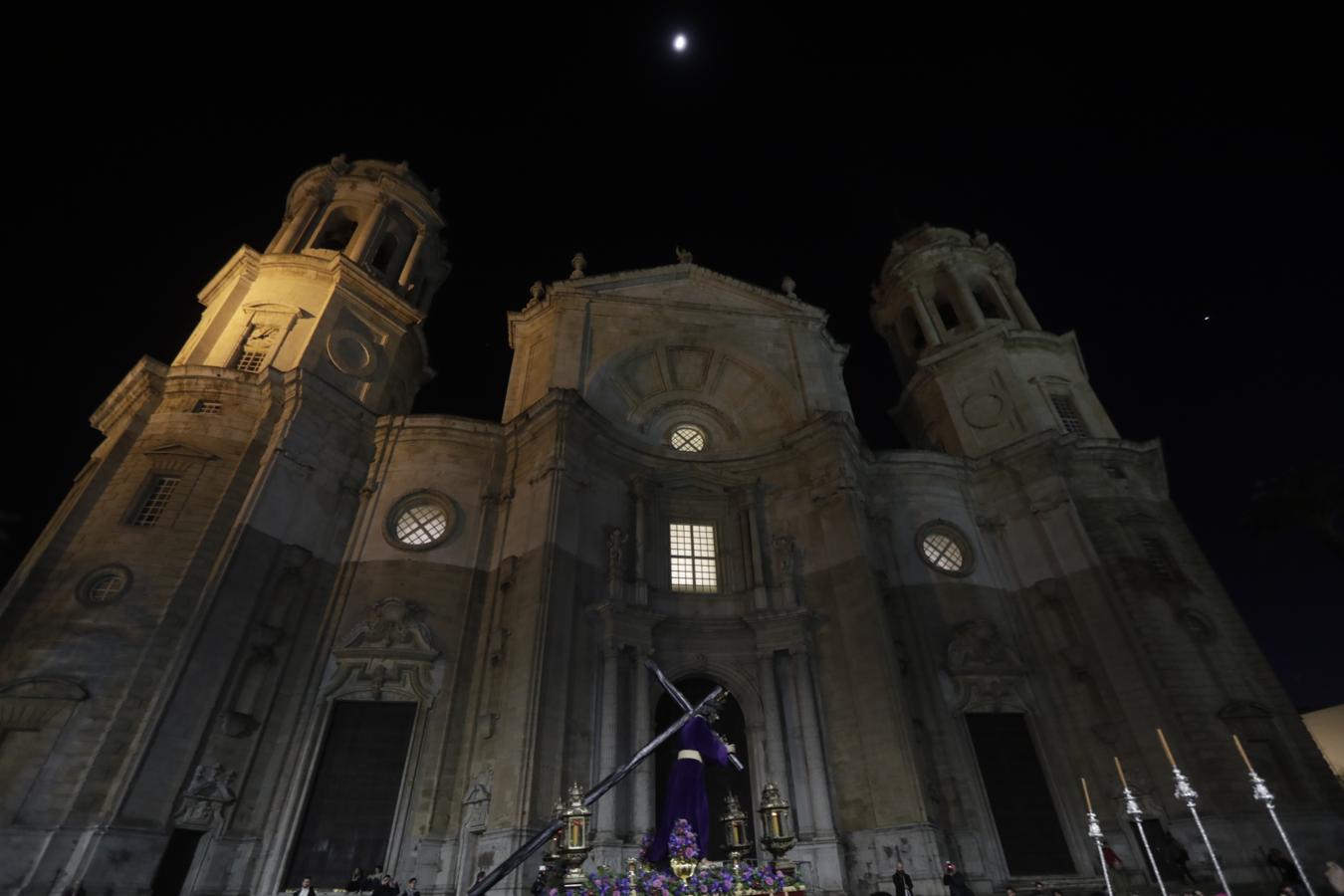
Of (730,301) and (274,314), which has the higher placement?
(730,301)

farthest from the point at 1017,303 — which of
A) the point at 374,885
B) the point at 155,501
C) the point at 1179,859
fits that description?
the point at 155,501

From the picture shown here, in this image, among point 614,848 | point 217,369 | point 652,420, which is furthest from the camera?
point 652,420

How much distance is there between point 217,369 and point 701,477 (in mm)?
16669

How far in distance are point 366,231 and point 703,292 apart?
15566mm

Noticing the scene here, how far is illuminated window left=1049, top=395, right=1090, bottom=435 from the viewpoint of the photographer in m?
28.6

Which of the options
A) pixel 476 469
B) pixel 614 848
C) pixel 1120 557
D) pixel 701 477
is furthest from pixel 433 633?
pixel 1120 557

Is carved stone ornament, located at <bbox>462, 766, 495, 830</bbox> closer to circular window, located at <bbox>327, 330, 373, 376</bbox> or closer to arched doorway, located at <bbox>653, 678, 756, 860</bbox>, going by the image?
arched doorway, located at <bbox>653, 678, 756, 860</bbox>

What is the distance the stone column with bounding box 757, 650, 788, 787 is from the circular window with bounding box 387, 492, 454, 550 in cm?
1083

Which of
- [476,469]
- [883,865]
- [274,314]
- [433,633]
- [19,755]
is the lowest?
[883,865]

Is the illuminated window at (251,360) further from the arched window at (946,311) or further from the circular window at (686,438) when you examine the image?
the arched window at (946,311)

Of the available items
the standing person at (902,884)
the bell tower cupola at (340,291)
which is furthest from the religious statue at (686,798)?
the bell tower cupola at (340,291)

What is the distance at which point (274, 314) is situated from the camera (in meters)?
25.9

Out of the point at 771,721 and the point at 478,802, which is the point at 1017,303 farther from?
the point at 478,802

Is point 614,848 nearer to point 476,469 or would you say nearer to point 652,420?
point 476,469
